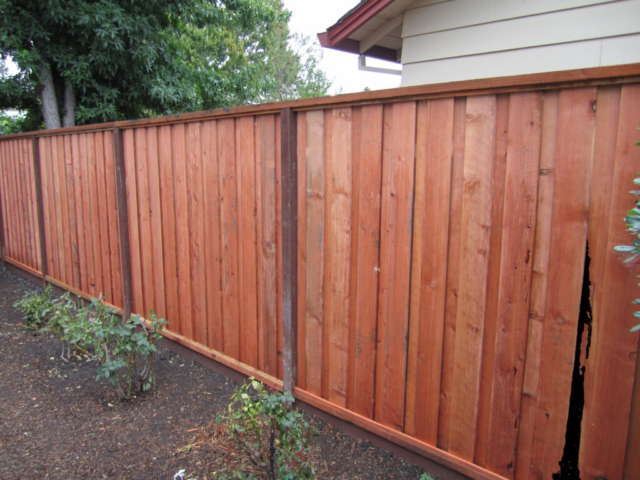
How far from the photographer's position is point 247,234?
9.95 feet

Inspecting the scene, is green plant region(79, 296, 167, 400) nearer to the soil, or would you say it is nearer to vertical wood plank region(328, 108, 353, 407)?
the soil

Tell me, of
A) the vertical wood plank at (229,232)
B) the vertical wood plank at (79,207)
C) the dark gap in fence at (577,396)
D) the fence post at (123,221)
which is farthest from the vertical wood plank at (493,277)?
the vertical wood plank at (79,207)

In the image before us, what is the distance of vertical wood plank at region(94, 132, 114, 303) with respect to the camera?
4371mm

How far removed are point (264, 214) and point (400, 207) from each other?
103cm

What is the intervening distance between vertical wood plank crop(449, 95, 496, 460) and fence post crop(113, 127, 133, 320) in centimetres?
324

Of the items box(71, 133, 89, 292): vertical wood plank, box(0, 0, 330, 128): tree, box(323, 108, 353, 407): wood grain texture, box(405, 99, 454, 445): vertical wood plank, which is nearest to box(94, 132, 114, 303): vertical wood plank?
box(71, 133, 89, 292): vertical wood plank

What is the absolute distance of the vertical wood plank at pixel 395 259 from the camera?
2104 millimetres

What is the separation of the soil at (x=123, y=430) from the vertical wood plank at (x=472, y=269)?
43 cm

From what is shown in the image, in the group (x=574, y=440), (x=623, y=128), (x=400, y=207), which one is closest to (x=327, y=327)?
(x=400, y=207)

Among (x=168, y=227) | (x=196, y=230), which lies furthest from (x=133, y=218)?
(x=196, y=230)

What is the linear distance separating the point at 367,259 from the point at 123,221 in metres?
2.74

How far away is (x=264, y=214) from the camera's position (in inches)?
113

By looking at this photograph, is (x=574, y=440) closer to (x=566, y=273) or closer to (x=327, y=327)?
(x=566, y=273)

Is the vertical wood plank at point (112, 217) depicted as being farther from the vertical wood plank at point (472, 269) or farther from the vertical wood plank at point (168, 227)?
the vertical wood plank at point (472, 269)
